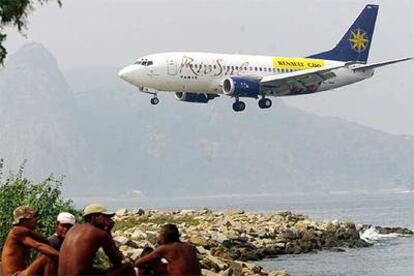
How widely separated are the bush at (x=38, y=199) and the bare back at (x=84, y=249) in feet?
33.5

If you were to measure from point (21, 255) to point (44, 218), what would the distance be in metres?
8.95

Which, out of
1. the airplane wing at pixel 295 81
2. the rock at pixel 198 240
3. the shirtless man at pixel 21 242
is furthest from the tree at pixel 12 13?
the airplane wing at pixel 295 81

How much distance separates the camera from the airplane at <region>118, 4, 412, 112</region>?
219 feet

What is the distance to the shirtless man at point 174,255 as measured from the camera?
12273 mm

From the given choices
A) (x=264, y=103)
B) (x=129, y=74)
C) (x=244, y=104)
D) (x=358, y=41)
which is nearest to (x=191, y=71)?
(x=129, y=74)

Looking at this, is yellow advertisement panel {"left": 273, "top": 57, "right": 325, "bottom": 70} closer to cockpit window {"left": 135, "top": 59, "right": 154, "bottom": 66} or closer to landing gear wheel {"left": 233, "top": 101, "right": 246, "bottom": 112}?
landing gear wheel {"left": 233, "top": 101, "right": 246, "bottom": 112}

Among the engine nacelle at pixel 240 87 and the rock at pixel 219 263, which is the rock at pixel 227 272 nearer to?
the rock at pixel 219 263

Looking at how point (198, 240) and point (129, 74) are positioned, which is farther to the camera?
point (129, 74)

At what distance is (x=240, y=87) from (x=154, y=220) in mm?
16103

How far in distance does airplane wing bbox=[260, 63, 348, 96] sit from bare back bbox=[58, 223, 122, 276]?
58.1 metres

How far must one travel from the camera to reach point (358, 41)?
8612 centimetres

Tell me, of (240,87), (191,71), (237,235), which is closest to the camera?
(237,235)

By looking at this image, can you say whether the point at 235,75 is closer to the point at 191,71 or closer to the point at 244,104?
the point at 191,71

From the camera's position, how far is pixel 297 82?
70875mm
